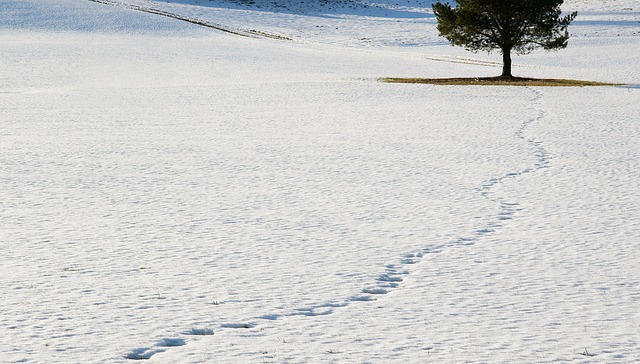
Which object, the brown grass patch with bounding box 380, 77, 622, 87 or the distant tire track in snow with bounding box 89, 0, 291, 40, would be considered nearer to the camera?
the brown grass patch with bounding box 380, 77, 622, 87

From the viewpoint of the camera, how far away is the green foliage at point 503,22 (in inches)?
1632

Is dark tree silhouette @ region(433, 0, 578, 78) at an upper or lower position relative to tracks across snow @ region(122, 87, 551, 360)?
upper

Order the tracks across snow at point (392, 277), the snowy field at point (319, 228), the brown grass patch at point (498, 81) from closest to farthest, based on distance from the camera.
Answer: the tracks across snow at point (392, 277), the snowy field at point (319, 228), the brown grass patch at point (498, 81)

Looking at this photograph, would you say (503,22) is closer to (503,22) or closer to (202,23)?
(503,22)

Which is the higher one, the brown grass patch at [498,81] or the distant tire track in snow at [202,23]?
the distant tire track in snow at [202,23]

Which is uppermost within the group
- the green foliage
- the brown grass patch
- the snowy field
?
the green foliage

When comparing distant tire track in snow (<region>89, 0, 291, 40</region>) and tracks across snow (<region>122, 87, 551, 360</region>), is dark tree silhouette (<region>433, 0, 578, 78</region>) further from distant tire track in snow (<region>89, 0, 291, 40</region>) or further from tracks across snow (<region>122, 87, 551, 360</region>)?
distant tire track in snow (<region>89, 0, 291, 40</region>)

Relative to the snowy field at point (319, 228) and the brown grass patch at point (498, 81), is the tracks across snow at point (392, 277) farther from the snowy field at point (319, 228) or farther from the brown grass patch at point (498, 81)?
the brown grass patch at point (498, 81)

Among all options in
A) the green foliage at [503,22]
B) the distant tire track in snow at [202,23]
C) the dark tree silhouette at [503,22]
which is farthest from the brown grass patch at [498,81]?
the distant tire track in snow at [202,23]

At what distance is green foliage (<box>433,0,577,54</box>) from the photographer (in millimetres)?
41463

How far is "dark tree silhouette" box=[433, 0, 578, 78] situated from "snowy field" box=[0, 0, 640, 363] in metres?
8.74

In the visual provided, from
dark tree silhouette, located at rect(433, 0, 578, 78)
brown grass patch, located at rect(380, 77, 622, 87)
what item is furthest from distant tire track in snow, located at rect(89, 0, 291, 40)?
brown grass patch, located at rect(380, 77, 622, 87)

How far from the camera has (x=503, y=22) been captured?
4244 cm

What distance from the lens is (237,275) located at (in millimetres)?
9789
